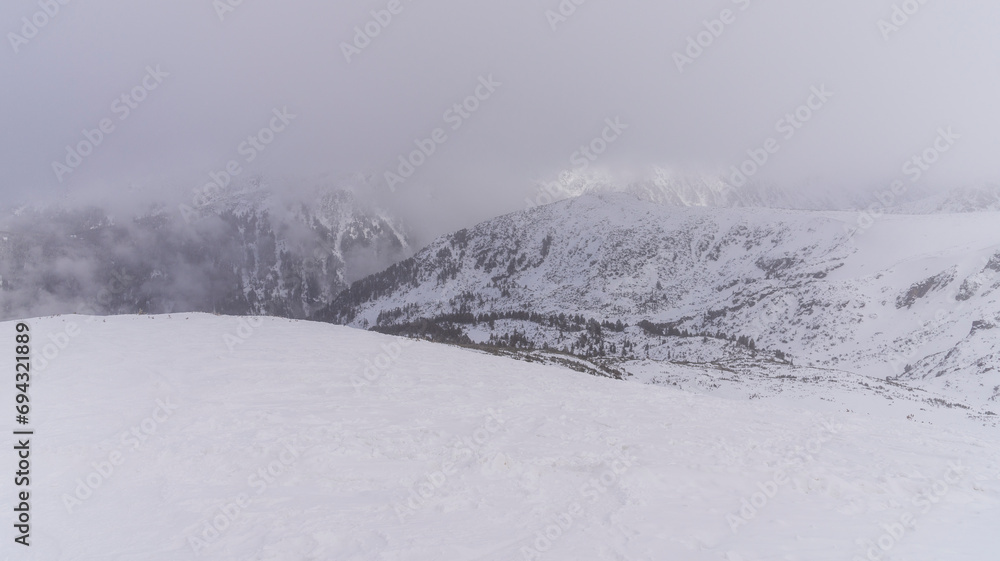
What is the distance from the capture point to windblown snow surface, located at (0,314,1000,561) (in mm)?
7855

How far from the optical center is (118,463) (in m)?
10.5

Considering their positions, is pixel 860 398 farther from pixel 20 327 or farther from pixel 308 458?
pixel 20 327

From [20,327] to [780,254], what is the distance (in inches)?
8689

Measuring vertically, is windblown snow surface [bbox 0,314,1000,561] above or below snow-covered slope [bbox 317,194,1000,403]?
above

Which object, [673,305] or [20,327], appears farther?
[673,305]

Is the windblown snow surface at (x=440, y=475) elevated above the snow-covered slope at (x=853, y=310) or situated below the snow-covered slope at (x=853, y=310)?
above

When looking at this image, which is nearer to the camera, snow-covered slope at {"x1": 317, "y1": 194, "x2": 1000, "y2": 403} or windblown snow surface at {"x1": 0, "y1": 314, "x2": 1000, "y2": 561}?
windblown snow surface at {"x1": 0, "y1": 314, "x2": 1000, "y2": 561}

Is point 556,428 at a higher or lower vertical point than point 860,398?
higher

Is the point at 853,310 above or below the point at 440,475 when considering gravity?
below

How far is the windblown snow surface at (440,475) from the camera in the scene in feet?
25.8

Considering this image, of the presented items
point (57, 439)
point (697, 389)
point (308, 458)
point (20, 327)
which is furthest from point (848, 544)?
point (697, 389)

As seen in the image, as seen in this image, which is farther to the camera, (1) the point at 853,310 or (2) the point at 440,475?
(1) the point at 853,310

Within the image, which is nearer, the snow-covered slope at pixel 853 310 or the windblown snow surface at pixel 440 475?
the windblown snow surface at pixel 440 475

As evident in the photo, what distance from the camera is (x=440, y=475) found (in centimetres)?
1070
